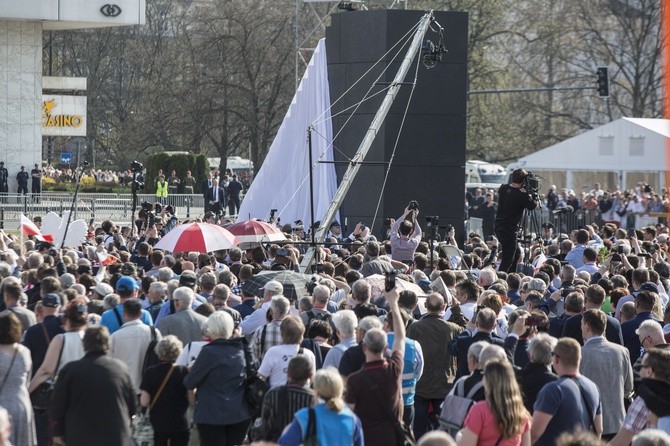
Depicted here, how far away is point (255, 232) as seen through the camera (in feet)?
65.2

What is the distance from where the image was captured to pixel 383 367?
876cm

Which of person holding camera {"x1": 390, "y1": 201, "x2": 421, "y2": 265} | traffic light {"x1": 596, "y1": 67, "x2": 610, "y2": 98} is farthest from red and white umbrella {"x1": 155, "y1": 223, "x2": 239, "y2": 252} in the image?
traffic light {"x1": 596, "y1": 67, "x2": 610, "y2": 98}

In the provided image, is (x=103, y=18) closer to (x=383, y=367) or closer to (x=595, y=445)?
(x=383, y=367)

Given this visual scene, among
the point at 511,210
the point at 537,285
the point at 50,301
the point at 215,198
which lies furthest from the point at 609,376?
the point at 215,198

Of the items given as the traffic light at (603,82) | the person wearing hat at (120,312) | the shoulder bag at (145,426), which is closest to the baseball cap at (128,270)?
the person wearing hat at (120,312)

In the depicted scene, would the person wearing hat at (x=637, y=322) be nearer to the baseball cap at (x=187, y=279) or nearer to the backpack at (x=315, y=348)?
the backpack at (x=315, y=348)

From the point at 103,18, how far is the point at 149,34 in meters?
19.8

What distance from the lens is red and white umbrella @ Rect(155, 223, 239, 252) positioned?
17.6 m

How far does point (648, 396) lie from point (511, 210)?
10.7 metres

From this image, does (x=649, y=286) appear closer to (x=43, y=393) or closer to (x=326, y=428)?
(x=43, y=393)

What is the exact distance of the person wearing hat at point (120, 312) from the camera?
11.0m

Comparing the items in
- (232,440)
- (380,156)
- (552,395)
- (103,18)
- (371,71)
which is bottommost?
(232,440)

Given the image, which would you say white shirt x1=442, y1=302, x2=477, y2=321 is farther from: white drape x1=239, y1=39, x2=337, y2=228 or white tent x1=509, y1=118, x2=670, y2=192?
white tent x1=509, y1=118, x2=670, y2=192

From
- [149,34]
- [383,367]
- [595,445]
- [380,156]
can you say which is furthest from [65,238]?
[149,34]
